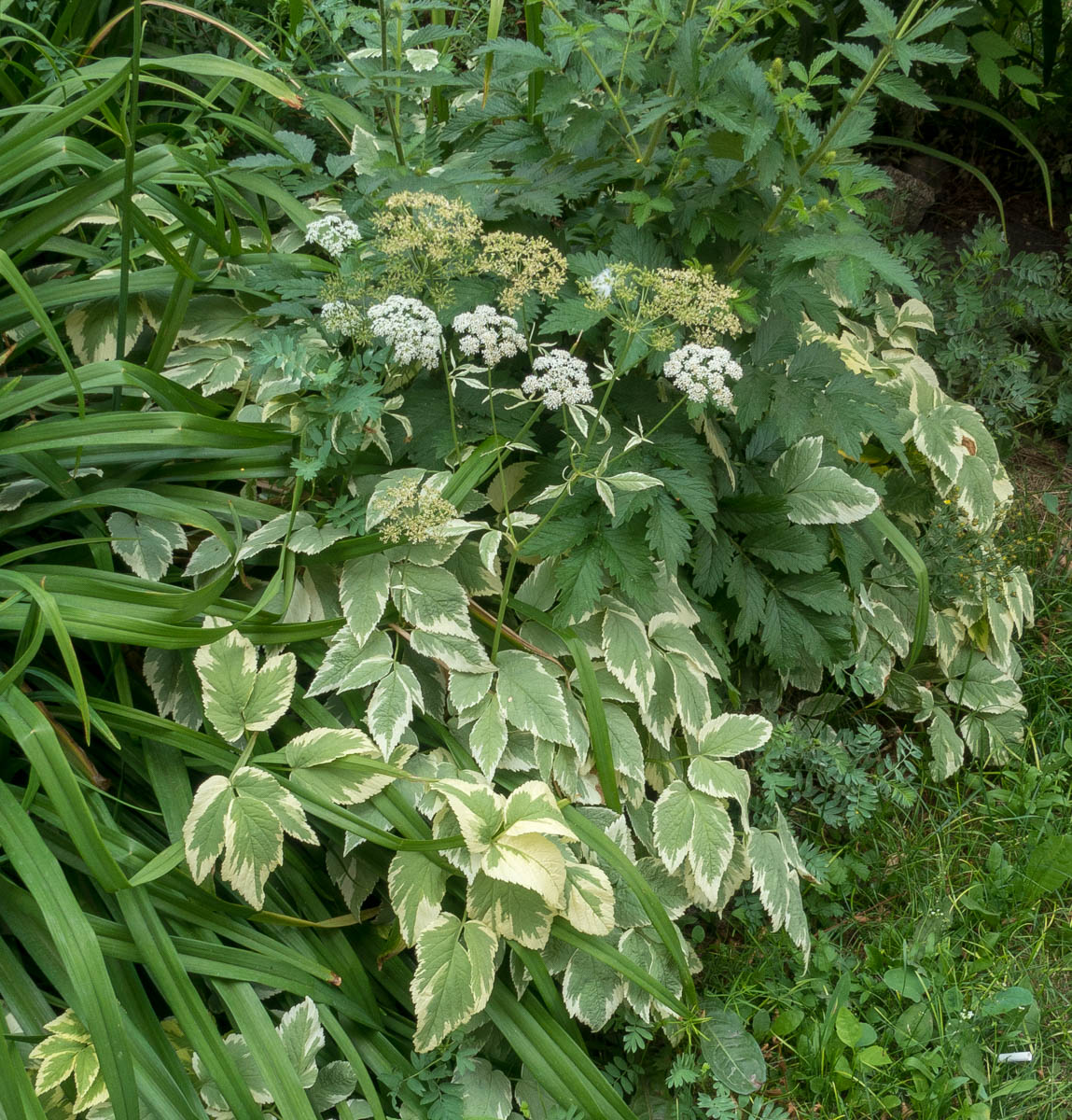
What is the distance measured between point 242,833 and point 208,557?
547 millimetres

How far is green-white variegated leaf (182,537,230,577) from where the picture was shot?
1863 millimetres

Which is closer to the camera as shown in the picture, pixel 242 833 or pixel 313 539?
pixel 242 833

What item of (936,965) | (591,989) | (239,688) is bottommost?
(936,965)

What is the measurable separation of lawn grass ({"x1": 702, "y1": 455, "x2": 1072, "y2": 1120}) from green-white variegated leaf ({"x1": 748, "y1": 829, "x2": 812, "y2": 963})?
0.15 m

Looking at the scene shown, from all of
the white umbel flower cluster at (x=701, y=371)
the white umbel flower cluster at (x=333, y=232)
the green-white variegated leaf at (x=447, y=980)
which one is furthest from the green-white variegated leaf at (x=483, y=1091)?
the white umbel flower cluster at (x=333, y=232)

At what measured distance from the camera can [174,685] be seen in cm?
183

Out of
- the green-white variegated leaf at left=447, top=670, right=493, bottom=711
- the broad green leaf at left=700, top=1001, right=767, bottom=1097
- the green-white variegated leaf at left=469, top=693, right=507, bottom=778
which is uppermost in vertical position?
the green-white variegated leaf at left=447, top=670, right=493, bottom=711

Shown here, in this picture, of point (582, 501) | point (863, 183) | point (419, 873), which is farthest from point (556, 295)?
point (419, 873)

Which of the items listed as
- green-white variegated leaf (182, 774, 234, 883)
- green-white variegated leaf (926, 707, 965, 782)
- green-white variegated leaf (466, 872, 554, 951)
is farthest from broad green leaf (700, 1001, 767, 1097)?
A: green-white variegated leaf (182, 774, 234, 883)

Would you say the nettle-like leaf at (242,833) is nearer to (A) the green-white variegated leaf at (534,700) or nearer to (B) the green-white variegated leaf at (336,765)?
(B) the green-white variegated leaf at (336,765)

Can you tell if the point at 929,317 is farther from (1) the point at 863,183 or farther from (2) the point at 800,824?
(2) the point at 800,824

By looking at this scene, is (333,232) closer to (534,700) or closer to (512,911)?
(534,700)

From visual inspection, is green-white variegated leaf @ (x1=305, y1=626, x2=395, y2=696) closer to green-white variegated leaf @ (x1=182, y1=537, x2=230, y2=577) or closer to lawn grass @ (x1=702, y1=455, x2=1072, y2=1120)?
green-white variegated leaf @ (x1=182, y1=537, x2=230, y2=577)

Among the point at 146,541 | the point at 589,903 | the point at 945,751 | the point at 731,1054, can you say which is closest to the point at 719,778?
the point at 589,903
